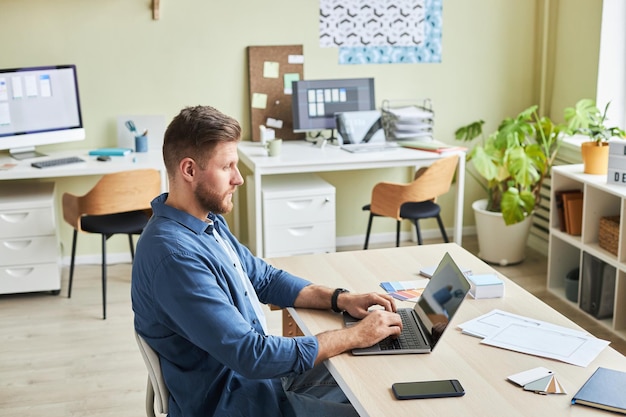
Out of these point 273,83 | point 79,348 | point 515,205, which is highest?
point 273,83

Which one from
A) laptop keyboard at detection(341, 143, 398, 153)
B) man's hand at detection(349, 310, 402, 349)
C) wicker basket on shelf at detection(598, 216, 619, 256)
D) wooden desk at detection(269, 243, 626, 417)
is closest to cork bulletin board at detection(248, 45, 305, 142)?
laptop keyboard at detection(341, 143, 398, 153)

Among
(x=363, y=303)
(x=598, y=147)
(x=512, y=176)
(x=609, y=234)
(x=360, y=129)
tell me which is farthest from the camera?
(x=360, y=129)

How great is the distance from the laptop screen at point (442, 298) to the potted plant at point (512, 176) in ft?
8.43

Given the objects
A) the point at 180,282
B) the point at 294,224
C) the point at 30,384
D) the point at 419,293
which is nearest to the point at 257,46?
the point at 294,224

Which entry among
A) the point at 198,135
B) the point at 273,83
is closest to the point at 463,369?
the point at 198,135

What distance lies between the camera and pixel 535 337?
2168 mm

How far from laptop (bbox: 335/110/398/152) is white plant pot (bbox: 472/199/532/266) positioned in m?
0.73

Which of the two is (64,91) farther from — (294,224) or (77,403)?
(77,403)

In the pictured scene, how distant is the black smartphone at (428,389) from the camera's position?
1.85 meters

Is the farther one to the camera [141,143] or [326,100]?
[326,100]

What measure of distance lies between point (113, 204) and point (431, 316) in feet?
8.14

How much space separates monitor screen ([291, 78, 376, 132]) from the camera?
4988 mm

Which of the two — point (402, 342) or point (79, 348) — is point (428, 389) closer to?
point (402, 342)

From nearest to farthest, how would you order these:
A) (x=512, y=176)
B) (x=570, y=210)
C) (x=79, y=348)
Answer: (x=79, y=348)
(x=570, y=210)
(x=512, y=176)
